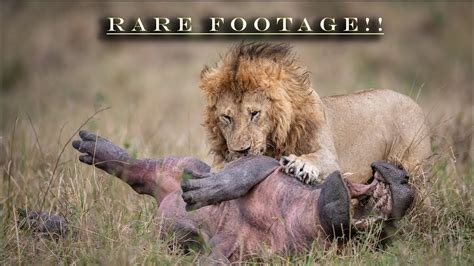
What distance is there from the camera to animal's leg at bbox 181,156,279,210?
13.4 feet

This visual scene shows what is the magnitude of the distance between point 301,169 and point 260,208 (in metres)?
0.40

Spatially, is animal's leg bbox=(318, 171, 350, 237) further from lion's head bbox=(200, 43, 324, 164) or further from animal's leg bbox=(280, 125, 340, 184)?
lion's head bbox=(200, 43, 324, 164)

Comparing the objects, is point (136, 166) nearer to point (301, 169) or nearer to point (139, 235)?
point (139, 235)

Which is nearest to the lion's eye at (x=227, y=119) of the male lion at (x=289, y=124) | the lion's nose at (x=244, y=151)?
the male lion at (x=289, y=124)

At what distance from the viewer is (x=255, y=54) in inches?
197

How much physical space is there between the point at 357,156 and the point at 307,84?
1.97 ft

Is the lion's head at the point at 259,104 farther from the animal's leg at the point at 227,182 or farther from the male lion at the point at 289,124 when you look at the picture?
the animal's leg at the point at 227,182

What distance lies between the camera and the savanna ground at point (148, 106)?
14.2ft

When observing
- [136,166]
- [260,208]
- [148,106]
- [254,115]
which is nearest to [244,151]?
[254,115]

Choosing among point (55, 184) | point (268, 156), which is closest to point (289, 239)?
point (268, 156)

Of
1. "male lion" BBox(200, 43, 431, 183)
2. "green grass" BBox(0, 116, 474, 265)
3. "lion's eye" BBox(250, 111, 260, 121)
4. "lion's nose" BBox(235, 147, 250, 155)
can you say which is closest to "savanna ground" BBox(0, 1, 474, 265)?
"green grass" BBox(0, 116, 474, 265)

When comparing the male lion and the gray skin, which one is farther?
the male lion

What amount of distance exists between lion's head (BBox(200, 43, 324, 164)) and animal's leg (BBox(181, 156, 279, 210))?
26cm

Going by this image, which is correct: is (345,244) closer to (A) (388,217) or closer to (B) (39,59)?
(A) (388,217)
